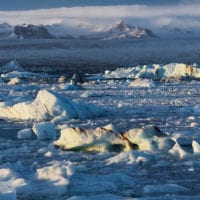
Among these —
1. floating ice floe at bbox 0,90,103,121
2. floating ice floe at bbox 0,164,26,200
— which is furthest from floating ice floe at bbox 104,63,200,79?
floating ice floe at bbox 0,164,26,200

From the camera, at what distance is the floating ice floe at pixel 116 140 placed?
37.4 ft

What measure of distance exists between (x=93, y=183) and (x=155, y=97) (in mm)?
13173

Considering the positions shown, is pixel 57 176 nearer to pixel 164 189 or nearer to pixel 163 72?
pixel 164 189

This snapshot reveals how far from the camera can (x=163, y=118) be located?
16109 millimetres

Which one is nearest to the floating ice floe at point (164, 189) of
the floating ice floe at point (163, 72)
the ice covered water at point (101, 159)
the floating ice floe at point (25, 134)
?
the ice covered water at point (101, 159)

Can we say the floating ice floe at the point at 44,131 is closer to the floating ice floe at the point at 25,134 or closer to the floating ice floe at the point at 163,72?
the floating ice floe at the point at 25,134

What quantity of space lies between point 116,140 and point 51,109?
5101 millimetres

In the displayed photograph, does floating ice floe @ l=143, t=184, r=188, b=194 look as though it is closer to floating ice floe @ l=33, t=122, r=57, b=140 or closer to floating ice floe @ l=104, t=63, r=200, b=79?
floating ice floe @ l=33, t=122, r=57, b=140

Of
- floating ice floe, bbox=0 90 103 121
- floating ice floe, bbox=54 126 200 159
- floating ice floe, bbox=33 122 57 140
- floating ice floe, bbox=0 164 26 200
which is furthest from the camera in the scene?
floating ice floe, bbox=0 90 103 121

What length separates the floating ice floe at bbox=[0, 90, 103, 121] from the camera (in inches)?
640

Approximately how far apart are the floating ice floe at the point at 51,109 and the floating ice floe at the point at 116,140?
4285 mm

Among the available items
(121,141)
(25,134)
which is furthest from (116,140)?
(25,134)

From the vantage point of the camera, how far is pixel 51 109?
16375 millimetres

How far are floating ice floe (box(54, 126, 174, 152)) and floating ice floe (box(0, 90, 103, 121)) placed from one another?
14.1 ft
